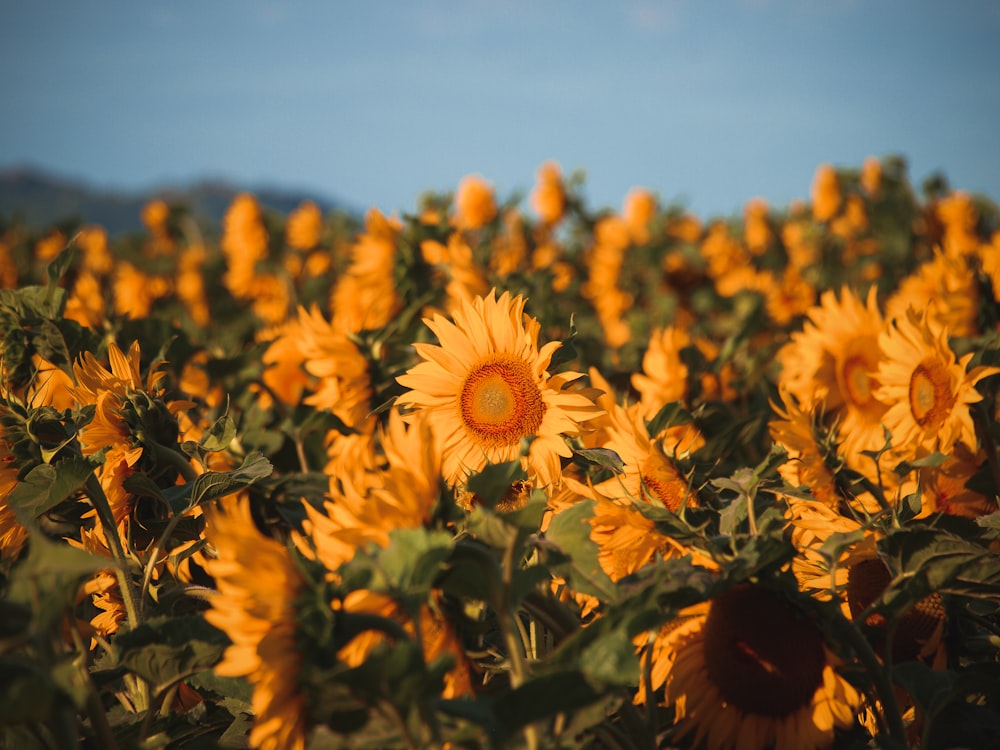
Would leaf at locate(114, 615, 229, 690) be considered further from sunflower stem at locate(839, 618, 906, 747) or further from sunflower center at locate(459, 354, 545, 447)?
sunflower stem at locate(839, 618, 906, 747)

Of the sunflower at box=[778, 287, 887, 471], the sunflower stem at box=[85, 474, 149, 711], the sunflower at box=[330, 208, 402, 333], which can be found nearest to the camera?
the sunflower stem at box=[85, 474, 149, 711]

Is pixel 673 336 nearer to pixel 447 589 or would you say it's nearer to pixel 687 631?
pixel 687 631

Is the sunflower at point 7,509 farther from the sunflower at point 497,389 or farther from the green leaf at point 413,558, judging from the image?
the green leaf at point 413,558

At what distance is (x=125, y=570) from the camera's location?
1591 mm

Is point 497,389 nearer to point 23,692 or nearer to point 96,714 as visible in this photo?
point 96,714

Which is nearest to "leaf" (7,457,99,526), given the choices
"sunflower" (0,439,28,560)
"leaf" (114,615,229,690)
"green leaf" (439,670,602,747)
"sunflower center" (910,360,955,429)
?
"sunflower" (0,439,28,560)

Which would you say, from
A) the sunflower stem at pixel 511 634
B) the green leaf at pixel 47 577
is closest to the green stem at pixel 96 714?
the green leaf at pixel 47 577

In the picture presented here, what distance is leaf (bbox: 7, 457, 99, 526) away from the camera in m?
1.49

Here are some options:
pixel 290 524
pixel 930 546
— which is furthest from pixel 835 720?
pixel 290 524

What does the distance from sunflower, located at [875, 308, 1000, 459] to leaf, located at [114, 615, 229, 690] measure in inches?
65.5

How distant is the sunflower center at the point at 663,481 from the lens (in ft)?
5.82

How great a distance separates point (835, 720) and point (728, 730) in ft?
0.60

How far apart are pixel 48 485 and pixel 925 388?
2103 millimetres

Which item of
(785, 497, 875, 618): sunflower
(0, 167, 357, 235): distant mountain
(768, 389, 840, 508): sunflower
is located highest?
(0, 167, 357, 235): distant mountain
